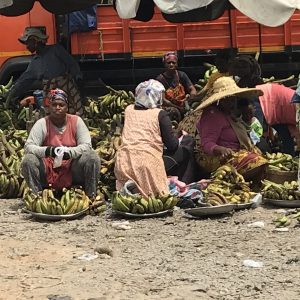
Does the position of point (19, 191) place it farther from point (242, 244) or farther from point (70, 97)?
point (242, 244)

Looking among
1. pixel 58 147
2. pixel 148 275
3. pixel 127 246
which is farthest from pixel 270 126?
pixel 148 275

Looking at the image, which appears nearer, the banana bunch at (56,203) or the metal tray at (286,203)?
the banana bunch at (56,203)

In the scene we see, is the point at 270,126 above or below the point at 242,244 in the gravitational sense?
above

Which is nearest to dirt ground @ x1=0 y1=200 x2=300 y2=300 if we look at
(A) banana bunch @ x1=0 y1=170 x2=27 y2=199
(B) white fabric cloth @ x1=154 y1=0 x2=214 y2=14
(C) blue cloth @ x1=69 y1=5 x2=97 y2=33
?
(A) banana bunch @ x1=0 y1=170 x2=27 y2=199

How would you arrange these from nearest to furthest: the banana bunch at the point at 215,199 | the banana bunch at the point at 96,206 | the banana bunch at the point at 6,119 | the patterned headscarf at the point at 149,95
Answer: the banana bunch at the point at 215,199
the banana bunch at the point at 96,206
the patterned headscarf at the point at 149,95
the banana bunch at the point at 6,119

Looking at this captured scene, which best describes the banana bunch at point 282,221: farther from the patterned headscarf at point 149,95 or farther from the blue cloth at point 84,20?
the blue cloth at point 84,20

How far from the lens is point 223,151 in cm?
661

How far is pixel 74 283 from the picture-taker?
4375 mm

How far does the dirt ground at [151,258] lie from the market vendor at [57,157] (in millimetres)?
426

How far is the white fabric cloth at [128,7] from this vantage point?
7160 mm

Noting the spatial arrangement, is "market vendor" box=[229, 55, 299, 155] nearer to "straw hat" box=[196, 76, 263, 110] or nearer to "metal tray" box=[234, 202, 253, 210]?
"straw hat" box=[196, 76, 263, 110]

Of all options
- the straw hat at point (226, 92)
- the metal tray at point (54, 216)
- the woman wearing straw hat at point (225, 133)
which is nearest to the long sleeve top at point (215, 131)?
the woman wearing straw hat at point (225, 133)

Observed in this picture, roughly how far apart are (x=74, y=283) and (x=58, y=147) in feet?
Result: 7.47

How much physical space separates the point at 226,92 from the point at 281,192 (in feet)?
3.76
